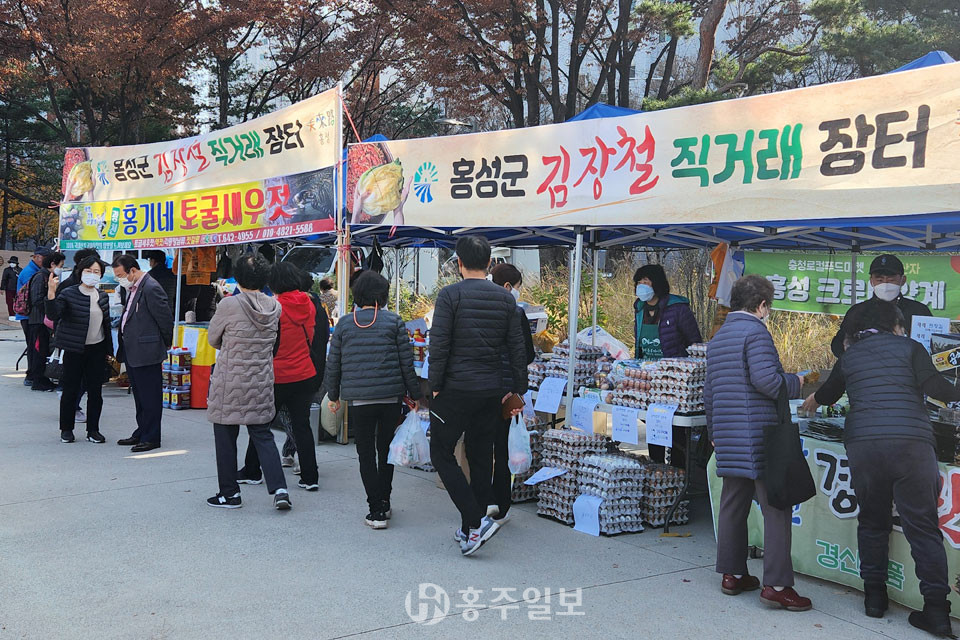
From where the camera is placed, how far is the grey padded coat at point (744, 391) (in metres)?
4.33

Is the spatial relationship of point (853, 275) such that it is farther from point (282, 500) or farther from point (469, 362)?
point (282, 500)

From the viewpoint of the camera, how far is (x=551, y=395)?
663cm

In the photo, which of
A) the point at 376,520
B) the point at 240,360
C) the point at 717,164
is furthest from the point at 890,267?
the point at 240,360

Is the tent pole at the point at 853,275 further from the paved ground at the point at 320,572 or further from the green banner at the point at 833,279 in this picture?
the paved ground at the point at 320,572

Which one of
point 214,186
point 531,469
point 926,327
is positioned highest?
point 214,186

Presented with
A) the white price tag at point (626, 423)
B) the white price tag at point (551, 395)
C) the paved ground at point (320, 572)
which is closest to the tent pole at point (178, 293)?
the paved ground at point (320, 572)

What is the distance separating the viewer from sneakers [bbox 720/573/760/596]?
4574 mm

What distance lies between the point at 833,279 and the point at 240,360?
4.86 m

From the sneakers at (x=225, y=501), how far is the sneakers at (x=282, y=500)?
34 centimetres

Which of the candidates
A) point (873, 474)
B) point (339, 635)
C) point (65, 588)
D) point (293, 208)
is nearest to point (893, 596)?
point (873, 474)

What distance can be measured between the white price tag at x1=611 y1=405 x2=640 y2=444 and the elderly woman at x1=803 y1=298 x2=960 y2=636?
169cm

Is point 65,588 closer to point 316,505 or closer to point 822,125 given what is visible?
point 316,505

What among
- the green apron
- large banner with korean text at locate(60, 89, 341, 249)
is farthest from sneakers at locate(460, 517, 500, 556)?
large banner with korean text at locate(60, 89, 341, 249)

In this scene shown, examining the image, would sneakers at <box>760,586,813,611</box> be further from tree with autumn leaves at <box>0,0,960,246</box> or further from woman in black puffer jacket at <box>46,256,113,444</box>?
tree with autumn leaves at <box>0,0,960,246</box>
